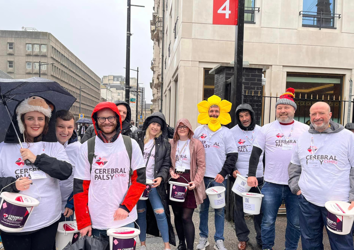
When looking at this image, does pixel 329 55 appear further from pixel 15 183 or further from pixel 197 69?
pixel 15 183

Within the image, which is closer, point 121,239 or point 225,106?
point 121,239

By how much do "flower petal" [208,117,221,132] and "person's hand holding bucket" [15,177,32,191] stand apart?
2572mm

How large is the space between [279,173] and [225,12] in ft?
10.2

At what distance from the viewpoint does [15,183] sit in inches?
96.6

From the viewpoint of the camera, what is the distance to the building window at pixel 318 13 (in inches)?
422

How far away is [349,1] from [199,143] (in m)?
10.5

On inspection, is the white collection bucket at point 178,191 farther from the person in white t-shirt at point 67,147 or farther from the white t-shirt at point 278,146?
the person in white t-shirt at point 67,147

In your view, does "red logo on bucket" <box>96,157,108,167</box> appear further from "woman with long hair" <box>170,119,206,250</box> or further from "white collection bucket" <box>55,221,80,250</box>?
"woman with long hair" <box>170,119,206,250</box>

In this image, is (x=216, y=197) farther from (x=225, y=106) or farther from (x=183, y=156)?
(x=225, y=106)

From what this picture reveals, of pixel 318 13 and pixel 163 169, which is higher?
pixel 318 13

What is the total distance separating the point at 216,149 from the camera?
4.09 m

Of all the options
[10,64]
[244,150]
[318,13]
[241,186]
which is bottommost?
[241,186]

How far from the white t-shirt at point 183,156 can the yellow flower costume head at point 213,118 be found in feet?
1.62

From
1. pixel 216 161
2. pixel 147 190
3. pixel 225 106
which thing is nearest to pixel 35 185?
pixel 147 190
